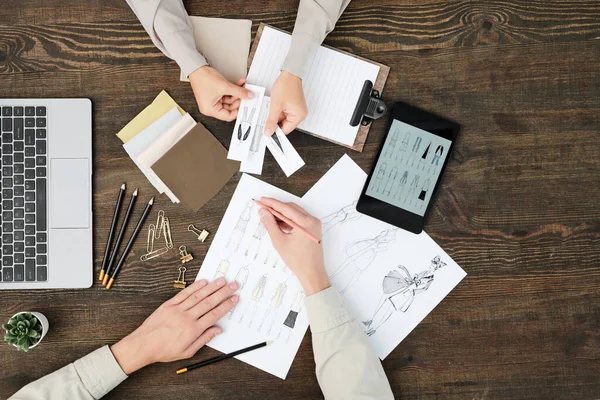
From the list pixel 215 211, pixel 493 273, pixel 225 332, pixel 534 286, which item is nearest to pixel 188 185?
pixel 215 211

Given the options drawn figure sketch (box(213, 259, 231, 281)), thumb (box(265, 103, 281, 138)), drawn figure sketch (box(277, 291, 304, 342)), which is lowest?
drawn figure sketch (box(277, 291, 304, 342))

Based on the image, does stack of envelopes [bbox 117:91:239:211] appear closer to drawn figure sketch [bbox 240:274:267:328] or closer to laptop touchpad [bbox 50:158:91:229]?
laptop touchpad [bbox 50:158:91:229]

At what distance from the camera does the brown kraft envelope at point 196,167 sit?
1.25 m

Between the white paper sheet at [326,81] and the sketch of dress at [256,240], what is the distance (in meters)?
0.28

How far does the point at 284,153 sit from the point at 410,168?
1.07 feet

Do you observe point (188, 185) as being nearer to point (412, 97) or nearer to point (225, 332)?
point (225, 332)

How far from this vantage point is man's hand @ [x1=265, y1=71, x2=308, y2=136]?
3.96 feet

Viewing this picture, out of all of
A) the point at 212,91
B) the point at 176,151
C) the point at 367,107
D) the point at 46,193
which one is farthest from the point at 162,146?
the point at 367,107

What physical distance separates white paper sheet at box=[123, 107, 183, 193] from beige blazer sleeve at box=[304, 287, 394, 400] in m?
0.51

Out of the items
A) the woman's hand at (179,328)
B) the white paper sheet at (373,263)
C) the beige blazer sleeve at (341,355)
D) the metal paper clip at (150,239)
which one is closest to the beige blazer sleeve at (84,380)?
the woman's hand at (179,328)

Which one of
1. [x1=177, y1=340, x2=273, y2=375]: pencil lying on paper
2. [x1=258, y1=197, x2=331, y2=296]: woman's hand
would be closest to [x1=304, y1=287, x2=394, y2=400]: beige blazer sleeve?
[x1=258, y1=197, x2=331, y2=296]: woman's hand

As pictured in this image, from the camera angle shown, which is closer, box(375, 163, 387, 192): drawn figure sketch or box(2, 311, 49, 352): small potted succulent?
box(2, 311, 49, 352): small potted succulent

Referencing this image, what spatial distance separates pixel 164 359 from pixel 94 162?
1.72 feet

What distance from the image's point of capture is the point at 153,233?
4.16 feet
